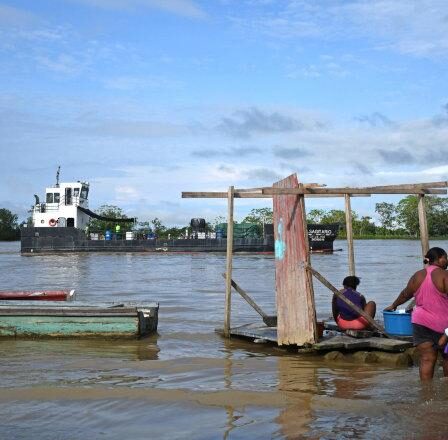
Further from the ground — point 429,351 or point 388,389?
point 429,351

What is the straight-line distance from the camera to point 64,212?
4909 cm

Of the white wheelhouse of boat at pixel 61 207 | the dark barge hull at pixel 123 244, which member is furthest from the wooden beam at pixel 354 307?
the white wheelhouse of boat at pixel 61 207

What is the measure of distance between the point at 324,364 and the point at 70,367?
3.20m

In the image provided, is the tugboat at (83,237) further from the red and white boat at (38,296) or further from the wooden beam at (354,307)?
the wooden beam at (354,307)

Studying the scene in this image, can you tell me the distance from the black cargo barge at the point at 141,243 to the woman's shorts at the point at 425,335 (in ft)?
141

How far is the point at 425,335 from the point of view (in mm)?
6512

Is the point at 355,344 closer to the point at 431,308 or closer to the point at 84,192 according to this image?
the point at 431,308

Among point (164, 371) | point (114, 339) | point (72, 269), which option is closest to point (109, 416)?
point (164, 371)

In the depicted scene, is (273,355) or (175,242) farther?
(175,242)

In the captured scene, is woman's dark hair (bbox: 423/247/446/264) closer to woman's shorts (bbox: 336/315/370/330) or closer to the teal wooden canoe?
woman's shorts (bbox: 336/315/370/330)

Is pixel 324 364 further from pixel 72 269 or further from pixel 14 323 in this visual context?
pixel 72 269

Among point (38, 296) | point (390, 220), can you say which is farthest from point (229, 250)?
point (390, 220)

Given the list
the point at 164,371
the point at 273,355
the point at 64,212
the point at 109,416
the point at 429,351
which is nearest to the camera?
the point at 109,416

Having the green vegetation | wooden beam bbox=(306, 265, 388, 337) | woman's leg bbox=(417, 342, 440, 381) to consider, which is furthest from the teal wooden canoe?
the green vegetation
